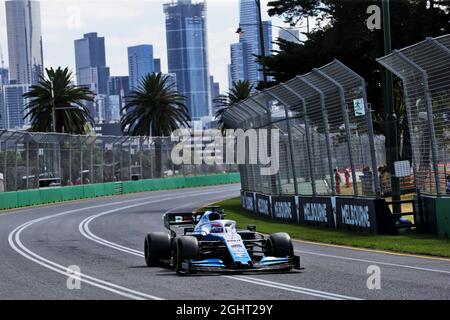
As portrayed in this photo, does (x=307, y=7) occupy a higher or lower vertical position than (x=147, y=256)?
higher

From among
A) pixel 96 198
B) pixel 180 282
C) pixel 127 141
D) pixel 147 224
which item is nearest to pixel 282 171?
pixel 147 224

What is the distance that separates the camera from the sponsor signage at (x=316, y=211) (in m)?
24.4

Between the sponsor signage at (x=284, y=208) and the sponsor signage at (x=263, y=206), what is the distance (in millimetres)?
806

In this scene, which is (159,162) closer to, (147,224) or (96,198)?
(96,198)

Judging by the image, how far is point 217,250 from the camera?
15.4 m

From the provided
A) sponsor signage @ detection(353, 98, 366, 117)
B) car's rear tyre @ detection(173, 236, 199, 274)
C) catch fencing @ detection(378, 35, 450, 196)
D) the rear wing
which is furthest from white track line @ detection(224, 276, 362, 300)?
sponsor signage @ detection(353, 98, 366, 117)

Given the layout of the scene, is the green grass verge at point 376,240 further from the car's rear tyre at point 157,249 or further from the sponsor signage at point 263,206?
the car's rear tyre at point 157,249

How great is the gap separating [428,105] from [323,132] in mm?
4822

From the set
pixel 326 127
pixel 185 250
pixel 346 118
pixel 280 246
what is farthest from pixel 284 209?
pixel 185 250

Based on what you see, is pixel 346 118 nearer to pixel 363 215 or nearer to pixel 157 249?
pixel 363 215

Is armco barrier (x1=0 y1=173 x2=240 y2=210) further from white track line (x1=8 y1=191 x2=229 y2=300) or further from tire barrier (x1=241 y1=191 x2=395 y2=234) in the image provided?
tire barrier (x1=241 y1=191 x2=395 y2=234)

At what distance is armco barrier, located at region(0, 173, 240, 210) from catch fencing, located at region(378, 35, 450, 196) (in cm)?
2797

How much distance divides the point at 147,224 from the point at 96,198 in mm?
26585

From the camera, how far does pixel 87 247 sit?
21.5 metres
